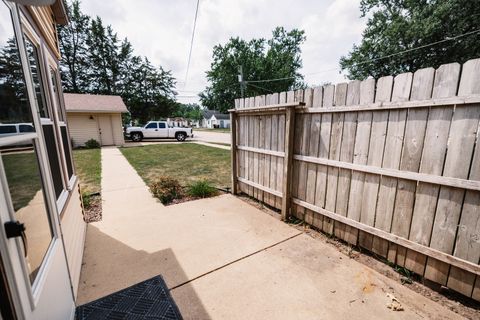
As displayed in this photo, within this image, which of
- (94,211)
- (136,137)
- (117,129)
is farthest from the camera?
(136,137)

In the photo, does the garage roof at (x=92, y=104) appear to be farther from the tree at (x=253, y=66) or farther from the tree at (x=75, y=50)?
the tree at (x=253, y=66)

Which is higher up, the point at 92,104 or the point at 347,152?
the point at 92,104

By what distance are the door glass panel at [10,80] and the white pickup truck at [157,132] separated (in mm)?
17849

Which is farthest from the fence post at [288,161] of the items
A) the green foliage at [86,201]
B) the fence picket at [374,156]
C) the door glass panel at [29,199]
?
the green foliage at [86,201]

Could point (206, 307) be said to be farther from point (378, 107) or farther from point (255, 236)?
point (378, 107)

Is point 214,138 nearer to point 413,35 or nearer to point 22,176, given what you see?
point 413,35

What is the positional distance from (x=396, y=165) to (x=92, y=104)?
61.0ft

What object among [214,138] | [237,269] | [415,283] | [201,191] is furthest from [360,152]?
[214,138]

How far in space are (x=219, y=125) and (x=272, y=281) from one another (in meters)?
56.7

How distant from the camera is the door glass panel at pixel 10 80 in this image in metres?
1.15

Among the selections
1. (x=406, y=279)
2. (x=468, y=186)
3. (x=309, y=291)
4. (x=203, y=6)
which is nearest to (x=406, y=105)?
(x=468, y=186)

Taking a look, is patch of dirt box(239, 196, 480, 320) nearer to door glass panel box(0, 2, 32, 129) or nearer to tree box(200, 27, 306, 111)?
door glass panel box(0, 2, 32, 129)

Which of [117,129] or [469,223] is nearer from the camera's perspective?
[469,223]

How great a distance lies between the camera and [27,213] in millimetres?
1331
